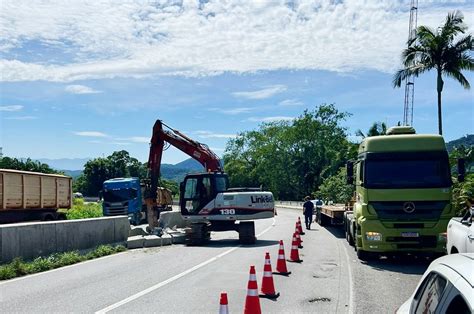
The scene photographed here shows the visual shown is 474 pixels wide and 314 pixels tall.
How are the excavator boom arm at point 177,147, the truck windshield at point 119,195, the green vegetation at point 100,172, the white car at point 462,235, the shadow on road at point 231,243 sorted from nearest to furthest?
1. the white car at point 462,235
2. the shadow on road at point 231,243
3. the excavator boom arm at point 177,147
4. the truck windshield at point 119,195
5. the green vegetation at point 100,172

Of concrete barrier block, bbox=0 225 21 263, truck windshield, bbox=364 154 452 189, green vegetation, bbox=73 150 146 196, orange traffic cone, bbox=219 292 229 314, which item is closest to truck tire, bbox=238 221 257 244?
truck windshield, bbox=364 154 452 189

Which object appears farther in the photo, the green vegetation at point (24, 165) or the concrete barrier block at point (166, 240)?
the green vegetation at point (24, 165)

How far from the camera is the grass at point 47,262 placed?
12.4 metres

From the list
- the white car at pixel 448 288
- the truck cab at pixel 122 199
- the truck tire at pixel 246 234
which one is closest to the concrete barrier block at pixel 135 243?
the truck tire at pixel 246 234

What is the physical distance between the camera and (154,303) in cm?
936

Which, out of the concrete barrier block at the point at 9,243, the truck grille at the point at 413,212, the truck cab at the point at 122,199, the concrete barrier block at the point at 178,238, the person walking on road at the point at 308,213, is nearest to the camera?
the concrete barrier block at the point at 9,243

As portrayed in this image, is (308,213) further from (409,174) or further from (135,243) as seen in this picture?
(409,174)

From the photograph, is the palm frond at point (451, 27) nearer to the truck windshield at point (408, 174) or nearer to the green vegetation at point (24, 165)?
the truck windshield at point (408, 174)

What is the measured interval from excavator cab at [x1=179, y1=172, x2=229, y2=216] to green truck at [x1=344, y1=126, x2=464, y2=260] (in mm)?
7833

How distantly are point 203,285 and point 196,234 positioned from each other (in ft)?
30.5

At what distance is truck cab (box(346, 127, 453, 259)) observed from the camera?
14.1m

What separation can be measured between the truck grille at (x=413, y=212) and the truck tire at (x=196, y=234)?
7.89 meters

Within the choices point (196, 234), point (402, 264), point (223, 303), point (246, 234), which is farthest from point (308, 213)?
point (223, 303)

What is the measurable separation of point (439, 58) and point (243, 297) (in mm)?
24534
